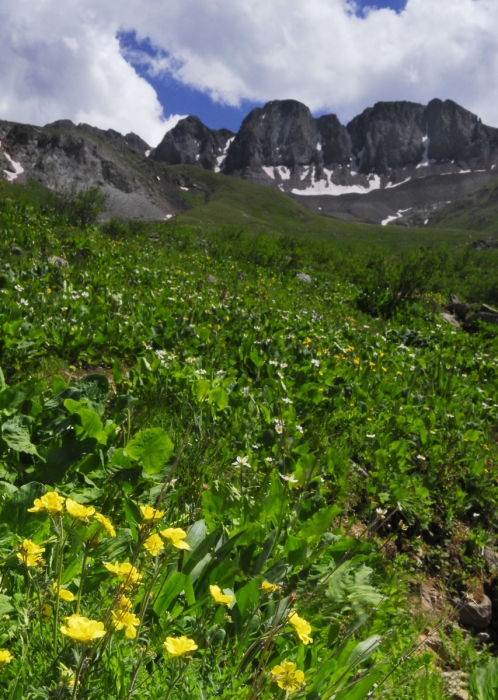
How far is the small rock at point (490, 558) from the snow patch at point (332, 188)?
602ft

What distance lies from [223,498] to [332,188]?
637ft

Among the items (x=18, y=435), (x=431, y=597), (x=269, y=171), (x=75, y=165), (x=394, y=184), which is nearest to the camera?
(x=18, y=435)

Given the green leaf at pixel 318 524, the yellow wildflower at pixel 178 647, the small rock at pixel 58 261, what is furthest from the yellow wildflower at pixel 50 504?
the small rock at pixel 58 261

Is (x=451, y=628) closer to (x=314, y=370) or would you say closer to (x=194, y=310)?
(x=314, y=370)

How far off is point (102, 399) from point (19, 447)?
25.4 inches

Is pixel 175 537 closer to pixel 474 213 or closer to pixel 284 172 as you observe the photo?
pixel 474 213

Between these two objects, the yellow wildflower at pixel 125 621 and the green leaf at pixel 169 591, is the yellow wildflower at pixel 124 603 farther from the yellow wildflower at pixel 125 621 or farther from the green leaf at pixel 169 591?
the green leaf at pixel 169 591

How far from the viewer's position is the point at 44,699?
1150 millimetres

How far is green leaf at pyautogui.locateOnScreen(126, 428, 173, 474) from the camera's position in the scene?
2.39 m

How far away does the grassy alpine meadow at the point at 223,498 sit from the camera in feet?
4.26

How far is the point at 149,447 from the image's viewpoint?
2395 millimetres

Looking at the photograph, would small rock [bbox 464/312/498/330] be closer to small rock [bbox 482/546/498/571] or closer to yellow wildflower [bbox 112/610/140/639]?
small rock [bbox 482/546/498/571]

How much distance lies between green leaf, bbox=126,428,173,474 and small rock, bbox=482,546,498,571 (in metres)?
2.78

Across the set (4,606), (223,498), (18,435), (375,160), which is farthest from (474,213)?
(4,606)
